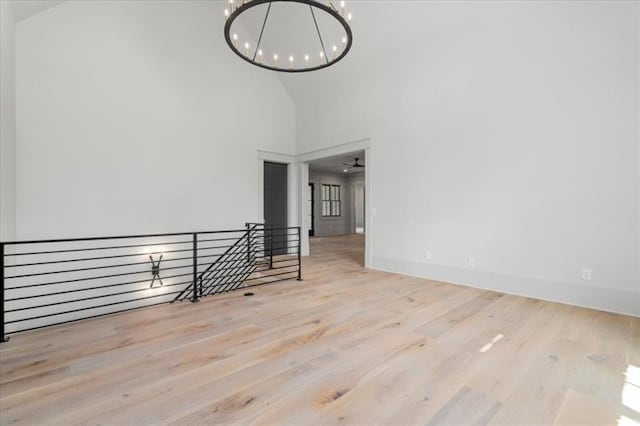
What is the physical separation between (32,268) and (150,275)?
1621mm

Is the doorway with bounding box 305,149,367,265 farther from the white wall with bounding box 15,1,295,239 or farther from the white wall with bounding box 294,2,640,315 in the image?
the white wall with bounding box 294,2,640,315

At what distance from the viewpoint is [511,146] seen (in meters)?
3.85

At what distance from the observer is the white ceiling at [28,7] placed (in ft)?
11.9

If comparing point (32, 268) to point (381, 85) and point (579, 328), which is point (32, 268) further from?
point (579, 328)

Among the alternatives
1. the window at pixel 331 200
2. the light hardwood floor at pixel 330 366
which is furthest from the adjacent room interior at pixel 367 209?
the window at pixel 331 200

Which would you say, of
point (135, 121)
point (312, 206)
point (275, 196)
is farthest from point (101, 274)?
point (312, 206)

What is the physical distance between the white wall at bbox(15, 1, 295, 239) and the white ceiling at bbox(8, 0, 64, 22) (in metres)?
0.21

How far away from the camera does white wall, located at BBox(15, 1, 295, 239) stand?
14.0 ft

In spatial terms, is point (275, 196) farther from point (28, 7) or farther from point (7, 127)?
point (28, 7)

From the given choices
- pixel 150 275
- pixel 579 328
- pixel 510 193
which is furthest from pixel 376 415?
pixel 150 275

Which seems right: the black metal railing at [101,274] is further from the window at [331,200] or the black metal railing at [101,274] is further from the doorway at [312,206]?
the window at [331,200]

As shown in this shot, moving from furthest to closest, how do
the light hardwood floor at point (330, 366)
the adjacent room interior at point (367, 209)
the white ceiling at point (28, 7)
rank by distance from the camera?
the white ceiling at point (28, 7) → the adjacent room interior at point (367, 209) → the light hardwood floor at point (330, 366)

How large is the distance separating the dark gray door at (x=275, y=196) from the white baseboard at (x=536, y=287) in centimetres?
337

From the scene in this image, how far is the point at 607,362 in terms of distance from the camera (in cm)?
215
